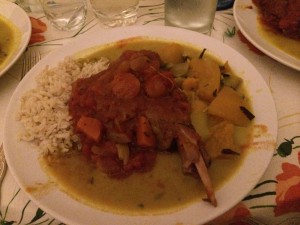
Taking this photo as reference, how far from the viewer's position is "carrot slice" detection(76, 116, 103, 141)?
1.06 meters

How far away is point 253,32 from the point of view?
1.43m

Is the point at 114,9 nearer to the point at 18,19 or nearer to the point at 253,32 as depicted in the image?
the point at 18,19

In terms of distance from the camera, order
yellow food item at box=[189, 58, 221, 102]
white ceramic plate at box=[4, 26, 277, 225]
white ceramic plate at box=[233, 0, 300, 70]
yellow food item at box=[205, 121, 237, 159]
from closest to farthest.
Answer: white ceramic plate at box=[4, 26, 277, 225] → yellow food item at box=[205, 121, 237, 159] → yellow food item at box=[189, 58, 221, 102] → white ceramic plate at box=[233, 0, 300, 70]

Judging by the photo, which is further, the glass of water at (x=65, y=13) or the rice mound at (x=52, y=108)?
the glass of water at (x=65, y=13)

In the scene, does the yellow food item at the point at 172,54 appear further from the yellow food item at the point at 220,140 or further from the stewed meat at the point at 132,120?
the yellow food item at the point at 220,140

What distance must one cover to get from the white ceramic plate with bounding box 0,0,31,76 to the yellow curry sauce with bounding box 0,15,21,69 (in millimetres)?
20

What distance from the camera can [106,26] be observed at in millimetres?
1652

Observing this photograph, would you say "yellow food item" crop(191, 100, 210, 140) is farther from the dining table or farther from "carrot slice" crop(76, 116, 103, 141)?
"carrot slice" crop(76, 116, 103, 141)

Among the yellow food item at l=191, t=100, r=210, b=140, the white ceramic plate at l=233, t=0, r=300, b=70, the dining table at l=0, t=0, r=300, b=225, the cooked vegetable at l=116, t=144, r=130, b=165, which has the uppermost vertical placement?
the white ceramic plate at l=233, t=0, r=300, b=70

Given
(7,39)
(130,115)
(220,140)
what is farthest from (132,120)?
(7,39)

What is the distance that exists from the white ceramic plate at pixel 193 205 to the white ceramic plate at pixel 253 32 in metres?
0.11

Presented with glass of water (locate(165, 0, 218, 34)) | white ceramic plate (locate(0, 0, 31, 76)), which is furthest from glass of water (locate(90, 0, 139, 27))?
white ceramic plate (locate(0, 0, 31, 76))

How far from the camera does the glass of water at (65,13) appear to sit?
5.33ft

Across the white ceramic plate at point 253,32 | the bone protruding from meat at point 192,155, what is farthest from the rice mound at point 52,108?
the white ceramic plate at point 253,32
